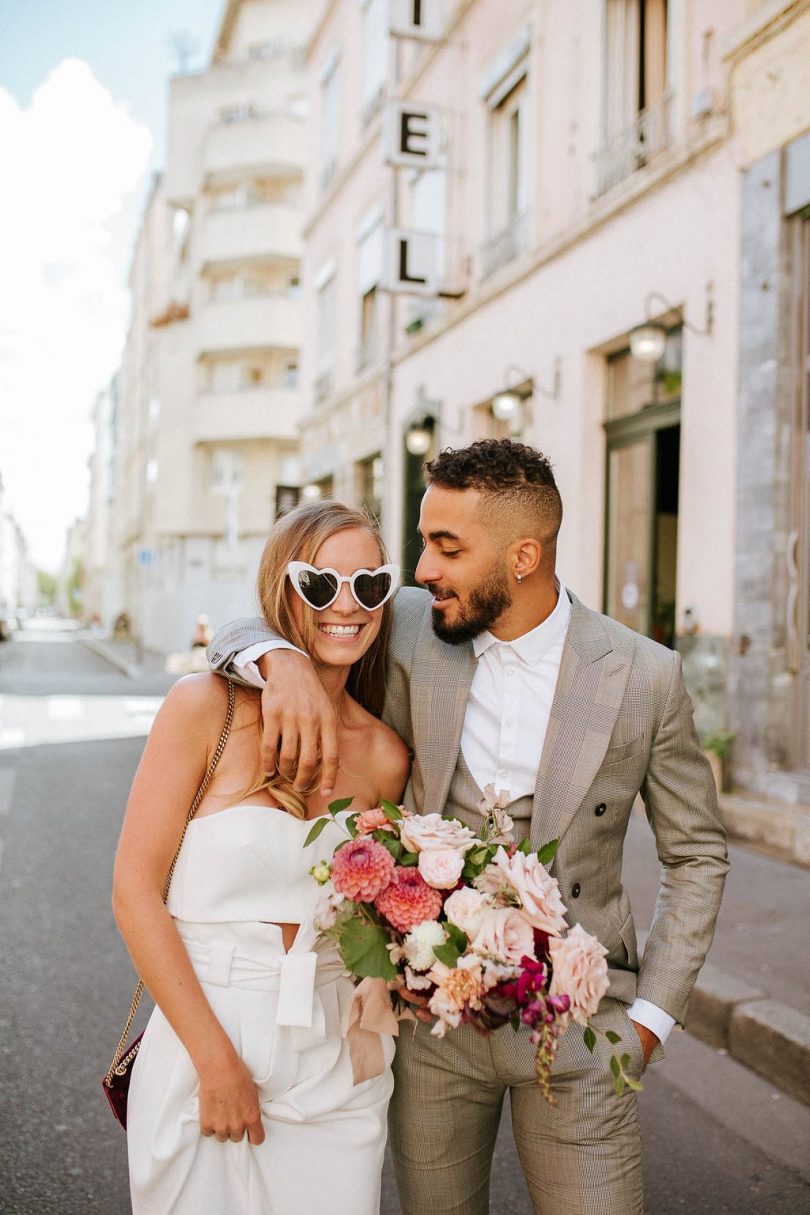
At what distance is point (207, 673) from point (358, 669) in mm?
461

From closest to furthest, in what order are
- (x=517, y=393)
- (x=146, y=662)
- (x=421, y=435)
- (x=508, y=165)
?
(x=517, y=393)
(x=508, y=165)
(x=421, y=435)
(x=146, y=662)

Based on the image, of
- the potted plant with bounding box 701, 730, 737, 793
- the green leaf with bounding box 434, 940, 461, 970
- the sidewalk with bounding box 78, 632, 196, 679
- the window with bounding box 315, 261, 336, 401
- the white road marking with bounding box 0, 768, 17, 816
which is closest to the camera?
the green leaf with bounding box 434, 940, 461, 970

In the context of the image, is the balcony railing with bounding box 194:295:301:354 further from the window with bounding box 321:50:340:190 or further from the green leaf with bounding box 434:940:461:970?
the green leaf with bounding box 434:940:461:970

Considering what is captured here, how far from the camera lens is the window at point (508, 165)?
1152 centimetres

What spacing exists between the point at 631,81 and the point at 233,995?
10080 mm

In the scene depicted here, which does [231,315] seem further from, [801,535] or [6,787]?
[801,535]

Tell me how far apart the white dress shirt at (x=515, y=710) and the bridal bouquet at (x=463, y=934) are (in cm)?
38

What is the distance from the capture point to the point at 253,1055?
1862mm

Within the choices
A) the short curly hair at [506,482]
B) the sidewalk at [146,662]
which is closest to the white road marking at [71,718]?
the sidewalk at [146,662]

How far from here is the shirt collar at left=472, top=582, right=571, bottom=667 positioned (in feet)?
7.27

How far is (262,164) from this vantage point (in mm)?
29438

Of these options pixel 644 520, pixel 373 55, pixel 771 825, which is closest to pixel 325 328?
pixel 373 55

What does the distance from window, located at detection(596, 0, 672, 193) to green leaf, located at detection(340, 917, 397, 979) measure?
9.15 meters

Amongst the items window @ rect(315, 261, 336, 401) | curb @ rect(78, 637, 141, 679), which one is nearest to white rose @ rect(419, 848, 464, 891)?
window @ rect(315, 261, 336, 401)
